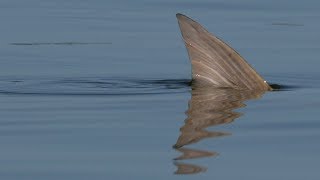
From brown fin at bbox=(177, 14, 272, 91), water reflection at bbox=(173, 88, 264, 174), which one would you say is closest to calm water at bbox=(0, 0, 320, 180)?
water reflection at bbox=(173, 88, 264, 174)

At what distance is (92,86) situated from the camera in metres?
12.6

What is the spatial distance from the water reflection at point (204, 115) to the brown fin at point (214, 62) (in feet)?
0.48

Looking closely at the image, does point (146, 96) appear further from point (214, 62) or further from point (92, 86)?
point (92, 86)

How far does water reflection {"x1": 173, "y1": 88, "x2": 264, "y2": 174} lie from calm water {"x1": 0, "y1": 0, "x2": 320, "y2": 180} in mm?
11

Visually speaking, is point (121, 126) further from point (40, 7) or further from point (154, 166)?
point (40, 7)

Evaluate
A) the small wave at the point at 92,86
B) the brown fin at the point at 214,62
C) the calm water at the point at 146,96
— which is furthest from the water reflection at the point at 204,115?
the small wave at the point at 92,86

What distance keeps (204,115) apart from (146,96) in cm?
158

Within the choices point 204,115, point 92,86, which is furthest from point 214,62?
point 204,115

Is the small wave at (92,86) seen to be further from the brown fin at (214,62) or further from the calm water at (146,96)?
the brown fin at (214,62)

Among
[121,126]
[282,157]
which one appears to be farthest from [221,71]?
[282,157]

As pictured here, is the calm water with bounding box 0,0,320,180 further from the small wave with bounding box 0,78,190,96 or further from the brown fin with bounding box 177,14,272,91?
the brown fin with bounding box 177,14,272,91

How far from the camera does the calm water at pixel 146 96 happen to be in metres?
8.41

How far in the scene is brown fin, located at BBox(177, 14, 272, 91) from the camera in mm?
12008

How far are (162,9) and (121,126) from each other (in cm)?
846
